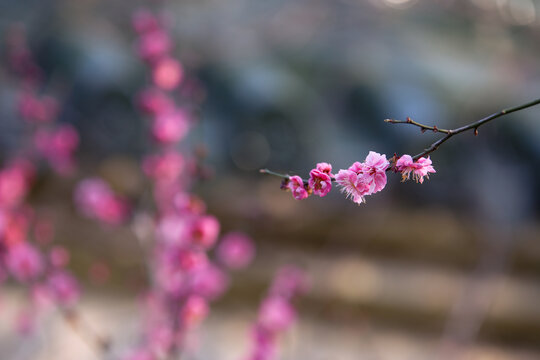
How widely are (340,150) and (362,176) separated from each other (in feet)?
2.78

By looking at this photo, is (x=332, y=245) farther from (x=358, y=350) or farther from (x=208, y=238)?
(x=208, y=238)

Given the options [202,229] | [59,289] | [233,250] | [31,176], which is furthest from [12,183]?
[202,229]

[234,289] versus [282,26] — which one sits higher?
[282,26]

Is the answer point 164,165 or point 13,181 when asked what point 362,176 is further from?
point 13,181

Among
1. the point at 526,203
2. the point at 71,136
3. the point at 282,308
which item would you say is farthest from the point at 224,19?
the point at 526,203

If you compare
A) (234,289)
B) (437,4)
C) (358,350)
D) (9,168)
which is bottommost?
(358,350)

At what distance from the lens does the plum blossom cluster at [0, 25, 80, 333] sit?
0.97m

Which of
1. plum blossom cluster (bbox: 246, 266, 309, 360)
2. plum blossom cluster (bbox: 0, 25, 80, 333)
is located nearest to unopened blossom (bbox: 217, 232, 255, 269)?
plum blossom cluster (bbox: 246, 266, 309, 360)

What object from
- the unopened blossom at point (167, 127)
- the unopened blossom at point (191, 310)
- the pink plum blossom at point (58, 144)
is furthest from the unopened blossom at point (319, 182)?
the pink plum blossom at point (58, 144)

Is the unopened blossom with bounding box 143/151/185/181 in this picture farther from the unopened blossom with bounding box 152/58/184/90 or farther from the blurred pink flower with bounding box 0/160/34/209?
the blurred pink flower with bounding box 0/160/34/209

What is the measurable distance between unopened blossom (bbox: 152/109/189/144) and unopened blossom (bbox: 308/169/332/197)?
0.62 m

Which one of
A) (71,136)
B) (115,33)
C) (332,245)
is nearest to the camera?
(71,136)

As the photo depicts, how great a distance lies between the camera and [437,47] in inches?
53.5

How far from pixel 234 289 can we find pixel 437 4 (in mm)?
1110
